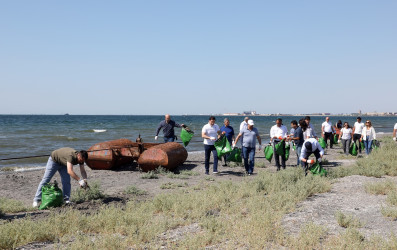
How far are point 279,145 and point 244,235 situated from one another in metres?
6.49

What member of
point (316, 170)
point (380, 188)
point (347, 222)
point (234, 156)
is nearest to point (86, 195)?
point (347, 222)

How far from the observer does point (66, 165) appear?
277 inches

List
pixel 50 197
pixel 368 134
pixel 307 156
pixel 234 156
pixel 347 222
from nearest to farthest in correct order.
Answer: pixel 347 222 → pixel 50 197 → pixel 307 156 → pixel 234 156 → pixel 368 134

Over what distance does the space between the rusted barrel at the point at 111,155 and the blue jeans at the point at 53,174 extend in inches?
181

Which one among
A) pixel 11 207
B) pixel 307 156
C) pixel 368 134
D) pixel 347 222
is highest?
pixel 368 134

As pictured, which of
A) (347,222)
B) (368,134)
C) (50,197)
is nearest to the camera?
(347,222)

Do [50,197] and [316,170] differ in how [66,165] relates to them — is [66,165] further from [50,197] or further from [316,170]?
[316,170]

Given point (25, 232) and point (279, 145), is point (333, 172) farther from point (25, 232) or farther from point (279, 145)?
point (25, 232)

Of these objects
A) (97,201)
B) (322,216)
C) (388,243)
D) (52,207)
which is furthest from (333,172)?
(52,207)

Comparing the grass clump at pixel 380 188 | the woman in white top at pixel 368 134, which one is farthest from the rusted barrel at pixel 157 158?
the woman in white top at pixel 368 134

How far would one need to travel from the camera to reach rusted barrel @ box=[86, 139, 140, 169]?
40.7 ft

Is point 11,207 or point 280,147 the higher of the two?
point 280,147

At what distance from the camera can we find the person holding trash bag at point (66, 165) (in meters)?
6.79

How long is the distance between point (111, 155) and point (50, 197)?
215 inches
